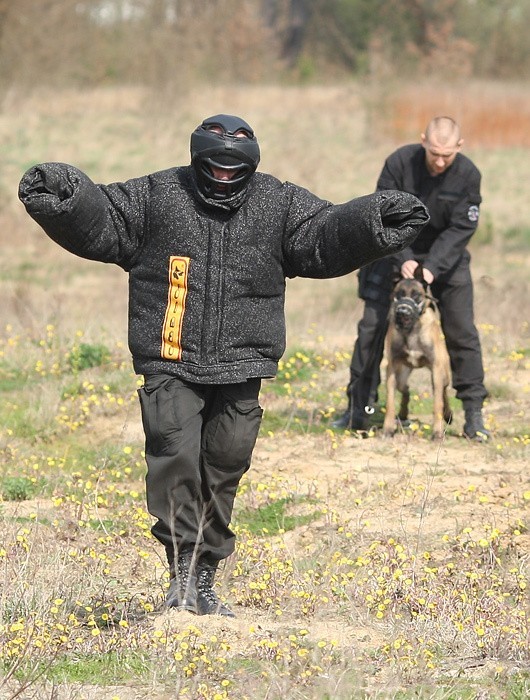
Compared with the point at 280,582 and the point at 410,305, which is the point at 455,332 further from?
the point at 280,582

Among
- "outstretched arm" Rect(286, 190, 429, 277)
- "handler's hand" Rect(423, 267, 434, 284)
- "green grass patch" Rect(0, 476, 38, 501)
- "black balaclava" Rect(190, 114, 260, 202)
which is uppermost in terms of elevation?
"black balaclava" Rect(190, 114, 260, 202)

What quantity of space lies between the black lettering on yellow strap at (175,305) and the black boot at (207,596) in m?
0.93

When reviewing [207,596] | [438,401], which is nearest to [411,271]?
[438,401]

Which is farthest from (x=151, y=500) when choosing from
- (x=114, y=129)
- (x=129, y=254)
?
(x=114, y=129)

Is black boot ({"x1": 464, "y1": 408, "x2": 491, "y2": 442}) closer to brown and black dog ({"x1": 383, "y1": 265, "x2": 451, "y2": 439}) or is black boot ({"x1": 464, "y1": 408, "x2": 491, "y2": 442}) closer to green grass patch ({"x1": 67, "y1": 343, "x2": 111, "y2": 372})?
brown and black dog ({"x1": 383, "y1": 265, "x2": 451, "y2": 439})

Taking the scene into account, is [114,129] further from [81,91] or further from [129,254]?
[129,254]

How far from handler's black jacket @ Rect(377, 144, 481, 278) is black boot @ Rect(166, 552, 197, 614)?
4.15 meters

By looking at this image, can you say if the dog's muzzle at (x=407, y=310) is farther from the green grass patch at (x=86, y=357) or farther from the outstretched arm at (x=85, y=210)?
the outstretched arm at (x=85, y=210)

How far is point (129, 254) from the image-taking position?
202 inches

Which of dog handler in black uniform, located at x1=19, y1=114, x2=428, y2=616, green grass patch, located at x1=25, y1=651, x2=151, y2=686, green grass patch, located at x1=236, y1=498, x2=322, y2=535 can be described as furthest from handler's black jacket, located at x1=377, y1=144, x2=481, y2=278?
green grass patch, located at x1=25, y1=651, x2=151, y2=686

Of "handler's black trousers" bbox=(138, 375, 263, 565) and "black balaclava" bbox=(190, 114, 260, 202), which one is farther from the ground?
"black balaclava" bbox=(190, 114, 260, 202)

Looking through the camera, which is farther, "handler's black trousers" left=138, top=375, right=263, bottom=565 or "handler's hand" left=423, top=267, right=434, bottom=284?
"handler's hand" left=423, top=267, right=434, bottom=284

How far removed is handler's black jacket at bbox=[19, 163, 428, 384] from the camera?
4.96 meters

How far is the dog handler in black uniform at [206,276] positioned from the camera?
→ 4949mm
